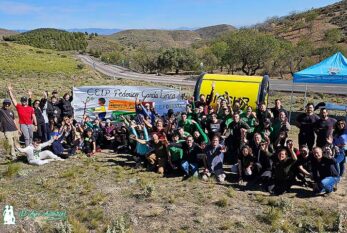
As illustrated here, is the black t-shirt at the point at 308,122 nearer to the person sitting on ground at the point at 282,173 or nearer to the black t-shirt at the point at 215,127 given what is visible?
the person sitting on ground at the point at 282,173

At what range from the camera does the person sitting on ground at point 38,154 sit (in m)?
10.7

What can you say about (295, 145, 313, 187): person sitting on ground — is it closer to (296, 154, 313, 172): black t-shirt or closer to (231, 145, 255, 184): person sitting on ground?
(296, 154, 313, 172): black t-shirt

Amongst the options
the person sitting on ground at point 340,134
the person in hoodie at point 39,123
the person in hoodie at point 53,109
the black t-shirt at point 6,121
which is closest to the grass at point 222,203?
the person sitting on ground at point 340,134

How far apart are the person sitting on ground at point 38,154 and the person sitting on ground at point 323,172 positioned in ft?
23.5

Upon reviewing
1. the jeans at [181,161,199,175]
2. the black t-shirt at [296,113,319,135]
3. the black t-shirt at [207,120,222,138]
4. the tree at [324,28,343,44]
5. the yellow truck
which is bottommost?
the jeans at [181,161,199,175]

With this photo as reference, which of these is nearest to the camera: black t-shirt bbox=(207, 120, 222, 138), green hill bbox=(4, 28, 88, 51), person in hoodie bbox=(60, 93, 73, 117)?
black t-shirt bbox=(207, 120, 222, 138)

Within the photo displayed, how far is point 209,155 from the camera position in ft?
31.6

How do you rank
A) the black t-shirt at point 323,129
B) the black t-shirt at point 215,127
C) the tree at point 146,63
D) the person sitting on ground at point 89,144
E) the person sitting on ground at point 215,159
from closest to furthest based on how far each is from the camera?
the black t-shirt at point 323,129
the person sitting on ground at point 215,159
the black t-shirt at point 215,127
the person sitting on ground at point 89,144
the tree at point 146,63

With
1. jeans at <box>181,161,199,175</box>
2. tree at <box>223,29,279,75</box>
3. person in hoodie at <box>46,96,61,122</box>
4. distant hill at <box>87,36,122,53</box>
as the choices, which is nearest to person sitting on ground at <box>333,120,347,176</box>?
jeans at <box>181,161,199,175</box>

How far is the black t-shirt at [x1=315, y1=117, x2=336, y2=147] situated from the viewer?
9361 millimetres

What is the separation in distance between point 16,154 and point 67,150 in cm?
154

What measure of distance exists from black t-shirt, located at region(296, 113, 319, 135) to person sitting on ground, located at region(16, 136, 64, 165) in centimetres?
701

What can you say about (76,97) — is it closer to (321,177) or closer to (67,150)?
(67,150)

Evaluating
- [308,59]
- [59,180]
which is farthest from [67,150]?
[308,59]
